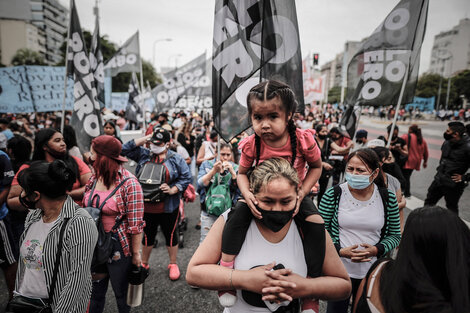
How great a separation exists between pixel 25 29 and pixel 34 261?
86.8m

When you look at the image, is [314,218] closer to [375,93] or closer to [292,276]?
[292,276]

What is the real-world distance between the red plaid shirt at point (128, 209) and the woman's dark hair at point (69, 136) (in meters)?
1.79

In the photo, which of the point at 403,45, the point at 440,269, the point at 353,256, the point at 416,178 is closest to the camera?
the point at 440,269

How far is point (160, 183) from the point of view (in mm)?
3322

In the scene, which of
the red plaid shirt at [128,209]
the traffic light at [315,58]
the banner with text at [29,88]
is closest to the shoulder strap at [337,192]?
the red plaid shirt at [128,209]

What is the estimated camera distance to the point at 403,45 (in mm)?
3879

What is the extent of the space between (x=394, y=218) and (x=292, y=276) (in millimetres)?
1507

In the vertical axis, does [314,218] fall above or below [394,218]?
above

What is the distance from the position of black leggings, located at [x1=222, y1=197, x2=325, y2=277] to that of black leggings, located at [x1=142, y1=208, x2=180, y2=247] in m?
2.38

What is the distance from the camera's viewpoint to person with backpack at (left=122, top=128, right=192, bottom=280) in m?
3.32

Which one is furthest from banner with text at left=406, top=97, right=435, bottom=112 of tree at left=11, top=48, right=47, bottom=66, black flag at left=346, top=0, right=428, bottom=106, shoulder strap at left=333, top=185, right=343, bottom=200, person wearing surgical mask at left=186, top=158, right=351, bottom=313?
tree at left=11, top=48, right=47, bottom=66

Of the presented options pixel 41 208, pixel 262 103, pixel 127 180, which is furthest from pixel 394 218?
pixel 41 208

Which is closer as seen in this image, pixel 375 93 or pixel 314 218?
pixel 314 218

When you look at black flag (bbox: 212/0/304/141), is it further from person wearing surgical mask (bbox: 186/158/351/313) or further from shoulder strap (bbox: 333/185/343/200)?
person wearing surgical mask (bbox: 186/158/351/313)
